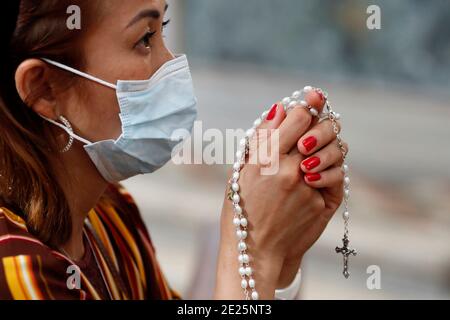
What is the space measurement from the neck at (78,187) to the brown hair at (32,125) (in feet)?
0.20

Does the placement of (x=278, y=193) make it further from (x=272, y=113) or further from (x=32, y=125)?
(x=32, y=125)

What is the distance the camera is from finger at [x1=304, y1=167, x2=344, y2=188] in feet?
5.76

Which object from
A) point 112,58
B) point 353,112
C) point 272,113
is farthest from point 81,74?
point 353,112

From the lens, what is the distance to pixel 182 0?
5.91m

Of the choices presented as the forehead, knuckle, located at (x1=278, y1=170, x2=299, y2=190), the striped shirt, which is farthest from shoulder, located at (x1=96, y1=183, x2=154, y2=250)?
knuckle, located at (x1=278, y1=170, x2=299, y2=190)

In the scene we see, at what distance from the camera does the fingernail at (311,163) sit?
1738 millimetres

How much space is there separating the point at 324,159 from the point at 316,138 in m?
0.05

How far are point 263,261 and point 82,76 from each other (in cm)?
58

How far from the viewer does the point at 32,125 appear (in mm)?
1902

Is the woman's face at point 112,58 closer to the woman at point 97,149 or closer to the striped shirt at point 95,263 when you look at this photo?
the woman at point 97,149

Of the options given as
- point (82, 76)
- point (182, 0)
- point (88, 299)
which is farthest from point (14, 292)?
point (182, 0)

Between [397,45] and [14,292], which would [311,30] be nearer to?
[397,45]

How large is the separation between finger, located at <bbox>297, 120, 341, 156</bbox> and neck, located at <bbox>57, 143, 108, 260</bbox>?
0.53 metres

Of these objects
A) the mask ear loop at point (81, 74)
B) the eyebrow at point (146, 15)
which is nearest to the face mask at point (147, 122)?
the mask ear loop at point (81, 74)
